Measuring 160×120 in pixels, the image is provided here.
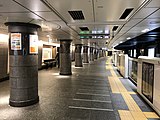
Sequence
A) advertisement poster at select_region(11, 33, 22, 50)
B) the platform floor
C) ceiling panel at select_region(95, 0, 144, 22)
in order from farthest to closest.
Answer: advertisement poster at select_region(11, 33, 22, 50) → the platform floor → ceiling panel at select_region(95, 0, 144, 22)

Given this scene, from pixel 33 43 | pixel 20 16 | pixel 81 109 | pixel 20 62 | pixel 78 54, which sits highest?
pixel 20 16

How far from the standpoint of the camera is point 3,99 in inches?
206

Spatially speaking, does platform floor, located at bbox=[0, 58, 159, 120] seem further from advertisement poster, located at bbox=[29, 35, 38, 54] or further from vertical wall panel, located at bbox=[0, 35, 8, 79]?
vertical wall panel, located at bbox=[0, 35, 8, 79]

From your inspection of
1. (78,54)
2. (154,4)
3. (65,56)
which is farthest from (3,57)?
(78,54)

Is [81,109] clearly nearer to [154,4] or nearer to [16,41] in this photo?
[16,41]

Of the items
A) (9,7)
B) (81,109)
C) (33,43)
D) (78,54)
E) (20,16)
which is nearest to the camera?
(9,7)

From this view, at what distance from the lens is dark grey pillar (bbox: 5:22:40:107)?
4.59 metres

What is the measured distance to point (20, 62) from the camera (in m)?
4.64

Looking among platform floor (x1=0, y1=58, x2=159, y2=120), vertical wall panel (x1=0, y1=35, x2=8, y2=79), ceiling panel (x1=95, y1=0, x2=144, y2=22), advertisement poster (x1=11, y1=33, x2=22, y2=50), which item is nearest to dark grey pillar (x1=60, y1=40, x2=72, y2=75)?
vertical wall panel (x1=0, y1=35, x2=8, y2=79)

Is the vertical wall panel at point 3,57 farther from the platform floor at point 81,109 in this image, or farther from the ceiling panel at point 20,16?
the ceiling panel at point 20,16

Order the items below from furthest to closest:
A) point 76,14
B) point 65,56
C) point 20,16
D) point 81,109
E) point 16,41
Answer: point 65,56 < point 16,41 < point 81,109 < point 76,14 < point 20,16

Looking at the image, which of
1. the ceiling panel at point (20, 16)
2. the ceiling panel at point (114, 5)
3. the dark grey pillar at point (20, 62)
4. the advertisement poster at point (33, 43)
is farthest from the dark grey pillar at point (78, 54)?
the ceiling panel at point (114, 5)

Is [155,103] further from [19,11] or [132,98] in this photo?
[19,11]

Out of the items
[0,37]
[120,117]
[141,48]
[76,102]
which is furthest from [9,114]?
[141,48]
